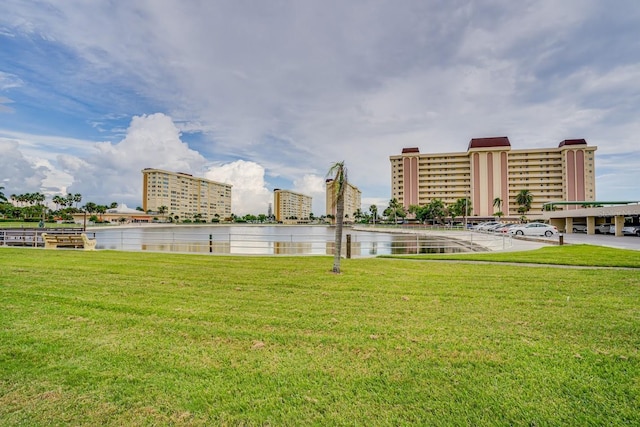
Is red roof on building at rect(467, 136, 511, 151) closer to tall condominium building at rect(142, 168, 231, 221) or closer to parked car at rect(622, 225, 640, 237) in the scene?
parked car at rect(622, 225, 640, 237)

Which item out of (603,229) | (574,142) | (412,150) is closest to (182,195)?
(412,150)

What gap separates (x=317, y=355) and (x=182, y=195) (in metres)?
175

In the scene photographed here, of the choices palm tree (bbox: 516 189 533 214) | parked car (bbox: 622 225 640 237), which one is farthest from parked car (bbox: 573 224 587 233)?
palm tree (bbox: 516 189 533 214)

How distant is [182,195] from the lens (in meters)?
164

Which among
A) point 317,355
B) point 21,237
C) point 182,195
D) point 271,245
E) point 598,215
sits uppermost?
point 182,195

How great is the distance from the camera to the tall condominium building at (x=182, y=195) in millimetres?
149250

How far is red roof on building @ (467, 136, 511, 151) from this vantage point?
9762 centimetres

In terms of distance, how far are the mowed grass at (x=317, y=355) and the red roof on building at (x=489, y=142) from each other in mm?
103687

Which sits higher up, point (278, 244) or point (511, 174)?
point (511, 174)

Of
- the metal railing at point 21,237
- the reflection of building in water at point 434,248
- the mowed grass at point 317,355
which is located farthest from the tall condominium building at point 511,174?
the mowed grass at point 317,355

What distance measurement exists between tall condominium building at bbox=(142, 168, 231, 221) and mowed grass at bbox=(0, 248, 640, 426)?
158 meters

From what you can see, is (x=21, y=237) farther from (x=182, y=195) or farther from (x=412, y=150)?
(x=182, y=195)

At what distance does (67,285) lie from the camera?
7191 millimetres

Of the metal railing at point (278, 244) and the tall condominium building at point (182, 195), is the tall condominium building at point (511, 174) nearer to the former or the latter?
the metal railing at point (278, 244)
